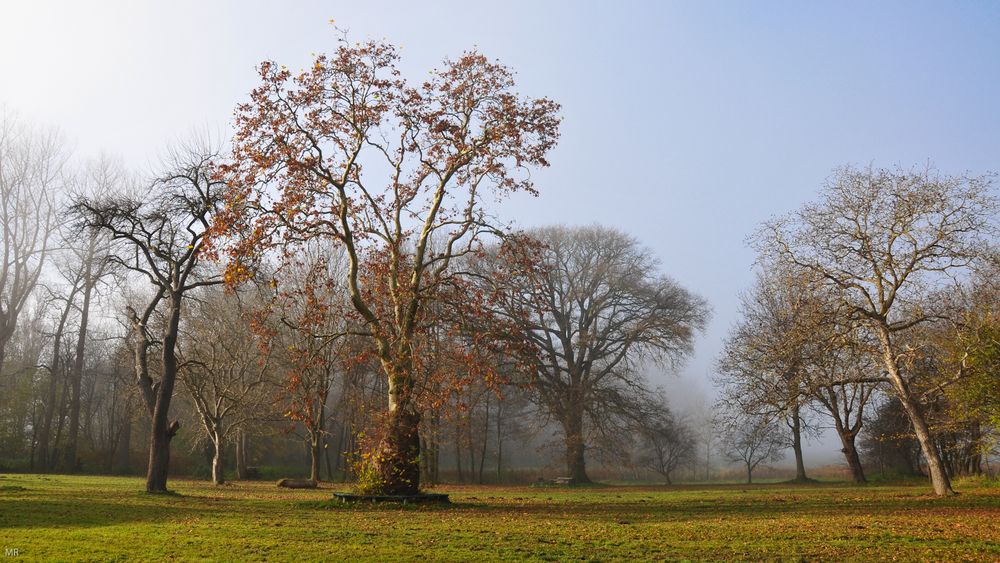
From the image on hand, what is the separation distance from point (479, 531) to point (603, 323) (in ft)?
86.0

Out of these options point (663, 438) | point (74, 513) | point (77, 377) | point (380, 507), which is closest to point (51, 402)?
point (77, 377)

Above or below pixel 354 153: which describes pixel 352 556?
below

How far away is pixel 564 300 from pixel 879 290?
17.5 meters

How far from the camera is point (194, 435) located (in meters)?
42.0

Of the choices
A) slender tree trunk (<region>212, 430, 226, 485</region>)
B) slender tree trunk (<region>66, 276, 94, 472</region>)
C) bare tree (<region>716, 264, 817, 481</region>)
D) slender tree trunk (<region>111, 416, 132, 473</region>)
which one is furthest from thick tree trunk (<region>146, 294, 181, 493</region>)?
slender tree trunk (<region>111, 416, 132, 473</region>)

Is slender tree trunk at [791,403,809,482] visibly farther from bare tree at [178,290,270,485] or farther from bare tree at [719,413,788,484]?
bare tree at [178,290,270,485]

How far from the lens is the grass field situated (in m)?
8.90

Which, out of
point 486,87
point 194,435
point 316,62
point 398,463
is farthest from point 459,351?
point 194,435

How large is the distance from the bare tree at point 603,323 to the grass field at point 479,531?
55.7 feet

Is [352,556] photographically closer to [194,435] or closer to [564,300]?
[564,300]

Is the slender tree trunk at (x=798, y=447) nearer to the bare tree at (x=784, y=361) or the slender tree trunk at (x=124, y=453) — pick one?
the bare tree at (x=784, y=361)

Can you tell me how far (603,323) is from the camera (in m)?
36.7

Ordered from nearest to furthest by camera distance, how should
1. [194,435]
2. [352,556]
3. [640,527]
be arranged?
[352,556]
[640,527]
[194,435]

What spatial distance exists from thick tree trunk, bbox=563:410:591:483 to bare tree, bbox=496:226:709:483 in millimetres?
58
